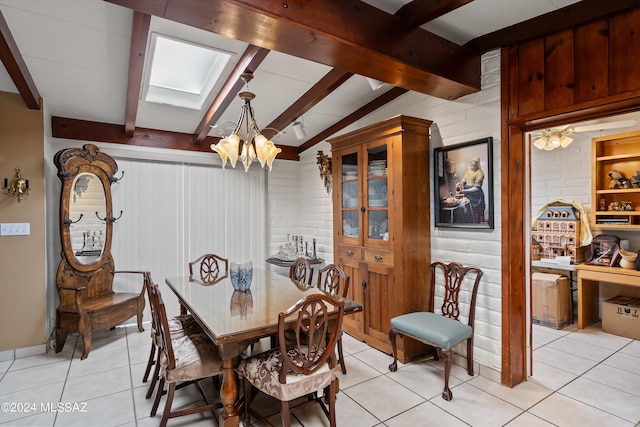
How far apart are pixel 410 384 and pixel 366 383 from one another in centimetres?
33

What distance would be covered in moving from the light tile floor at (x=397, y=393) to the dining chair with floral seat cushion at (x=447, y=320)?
19cm

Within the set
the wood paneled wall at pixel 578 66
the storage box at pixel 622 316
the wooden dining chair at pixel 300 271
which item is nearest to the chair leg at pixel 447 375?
the wooden dining chair at pixel 300 271

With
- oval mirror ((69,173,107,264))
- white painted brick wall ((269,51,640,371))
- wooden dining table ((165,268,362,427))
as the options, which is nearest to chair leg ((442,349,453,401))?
white painted brick wall ((269,51,640,371))

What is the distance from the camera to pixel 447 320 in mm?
2623

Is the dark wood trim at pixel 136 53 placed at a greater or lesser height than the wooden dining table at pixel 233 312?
greater

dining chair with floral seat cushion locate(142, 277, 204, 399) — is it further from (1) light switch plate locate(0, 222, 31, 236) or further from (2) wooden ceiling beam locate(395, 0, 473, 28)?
(2) wooden ceiling beam locate(395, 0, 473, 28)

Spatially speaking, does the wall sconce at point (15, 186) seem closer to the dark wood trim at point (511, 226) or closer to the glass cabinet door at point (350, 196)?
the glass cabinet door at point (350, 196)

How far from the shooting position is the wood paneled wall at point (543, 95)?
1.91 metres

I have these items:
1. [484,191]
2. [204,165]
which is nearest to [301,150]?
[204,165]

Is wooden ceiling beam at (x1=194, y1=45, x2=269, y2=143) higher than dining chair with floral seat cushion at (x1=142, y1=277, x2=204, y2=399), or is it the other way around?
wooden ceiling beam at (x1=194, y1=45, x2=269, y2=143)

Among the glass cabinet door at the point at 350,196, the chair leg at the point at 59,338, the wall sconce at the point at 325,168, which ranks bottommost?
the chair leg at the point at 59,338

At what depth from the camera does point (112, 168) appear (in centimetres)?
367

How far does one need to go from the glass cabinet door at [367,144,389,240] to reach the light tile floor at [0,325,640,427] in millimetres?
1151

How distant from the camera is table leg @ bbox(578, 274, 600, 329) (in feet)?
11.7
